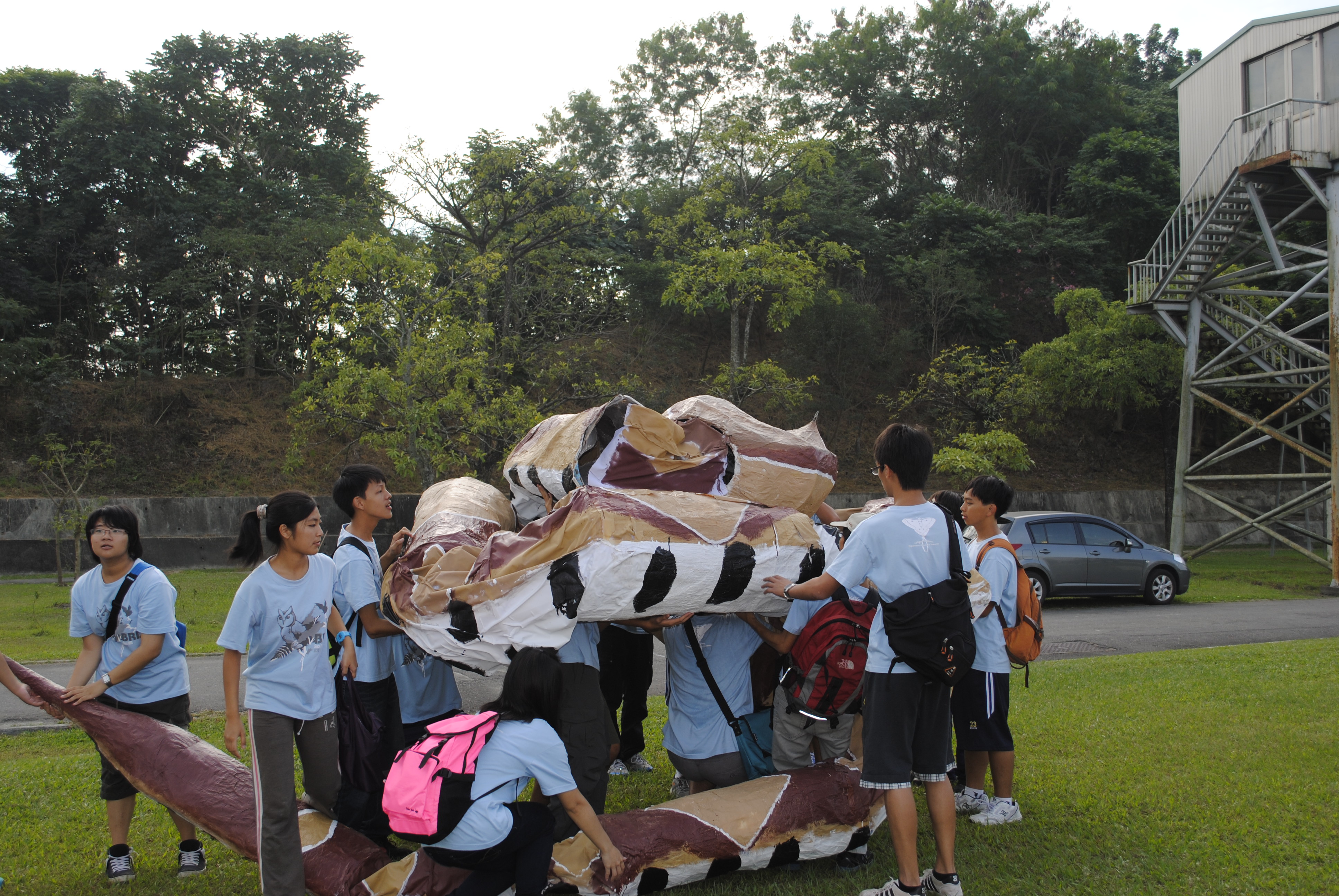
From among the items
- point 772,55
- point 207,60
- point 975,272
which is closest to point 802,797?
point 975,272

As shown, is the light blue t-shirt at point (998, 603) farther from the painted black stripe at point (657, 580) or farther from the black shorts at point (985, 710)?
the painted black stripe at point (657, 580)

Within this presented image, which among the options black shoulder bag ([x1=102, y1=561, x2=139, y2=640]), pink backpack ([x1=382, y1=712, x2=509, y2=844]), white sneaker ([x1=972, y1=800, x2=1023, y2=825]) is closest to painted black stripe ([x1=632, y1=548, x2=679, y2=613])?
pink backpack ([x1=382, y1=712, x2=509, y2=844])

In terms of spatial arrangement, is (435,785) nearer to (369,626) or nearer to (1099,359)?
(369,626)

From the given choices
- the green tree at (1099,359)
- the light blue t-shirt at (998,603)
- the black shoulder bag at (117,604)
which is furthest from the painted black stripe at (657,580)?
the green tree at (1099,359)

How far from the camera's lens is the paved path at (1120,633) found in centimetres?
823

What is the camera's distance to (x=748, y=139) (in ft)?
63.6

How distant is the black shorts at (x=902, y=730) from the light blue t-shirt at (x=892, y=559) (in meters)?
0.07

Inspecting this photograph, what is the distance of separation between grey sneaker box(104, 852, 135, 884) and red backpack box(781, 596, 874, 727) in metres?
3.09

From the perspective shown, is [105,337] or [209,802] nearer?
[209,802]

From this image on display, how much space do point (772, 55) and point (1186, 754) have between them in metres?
27.5

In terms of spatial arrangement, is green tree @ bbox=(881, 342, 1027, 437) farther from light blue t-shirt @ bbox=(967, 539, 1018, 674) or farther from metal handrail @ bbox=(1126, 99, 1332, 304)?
light blue t-shirt @ bbox=(967, 539, 1018, 674)

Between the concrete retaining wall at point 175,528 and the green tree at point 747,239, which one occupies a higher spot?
the green tree at point 747,239

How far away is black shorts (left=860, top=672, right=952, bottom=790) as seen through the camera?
3.65 metres

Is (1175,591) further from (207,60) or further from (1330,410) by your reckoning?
(207,60)
